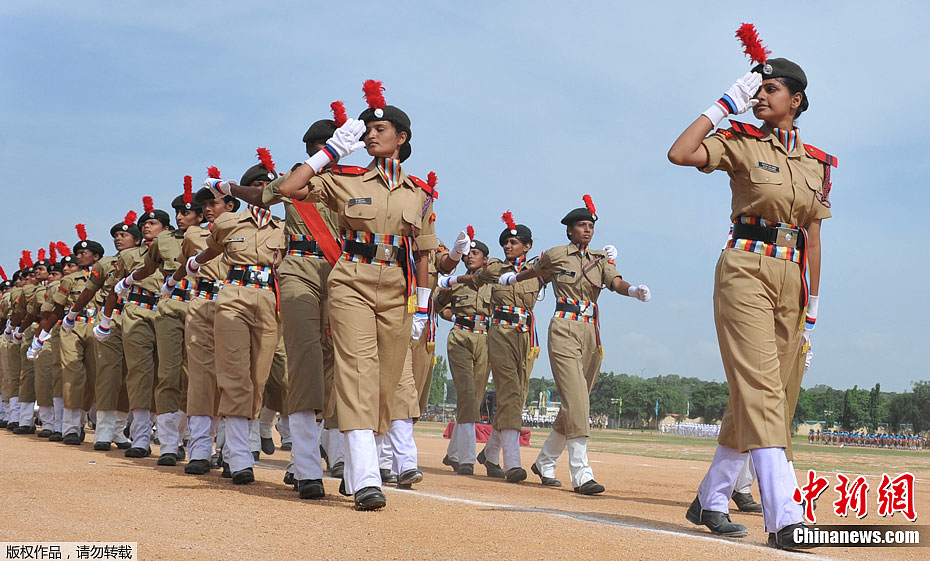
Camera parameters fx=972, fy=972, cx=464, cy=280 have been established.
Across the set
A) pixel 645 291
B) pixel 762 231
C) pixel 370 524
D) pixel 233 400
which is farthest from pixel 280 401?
pixel 762 231

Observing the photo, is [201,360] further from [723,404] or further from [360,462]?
[723,404]

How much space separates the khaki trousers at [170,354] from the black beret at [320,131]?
11.0 ft

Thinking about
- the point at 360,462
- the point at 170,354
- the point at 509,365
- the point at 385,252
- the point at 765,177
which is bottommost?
the point at 360,462

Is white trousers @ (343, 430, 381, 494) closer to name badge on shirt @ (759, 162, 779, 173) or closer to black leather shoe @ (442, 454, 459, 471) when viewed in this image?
name badge on shirt @ (759, 162, 779, 173)

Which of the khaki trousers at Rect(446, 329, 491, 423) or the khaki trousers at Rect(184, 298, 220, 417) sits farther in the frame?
the khaki trousers at Rect(446, 329, 491, 423)

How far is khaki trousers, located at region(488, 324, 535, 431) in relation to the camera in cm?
1138

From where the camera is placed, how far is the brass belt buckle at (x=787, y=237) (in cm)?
575

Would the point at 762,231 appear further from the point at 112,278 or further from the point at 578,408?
the point at 112,278

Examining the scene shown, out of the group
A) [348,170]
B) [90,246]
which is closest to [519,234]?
[348,170]

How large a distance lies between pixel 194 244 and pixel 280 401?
2.91 metres

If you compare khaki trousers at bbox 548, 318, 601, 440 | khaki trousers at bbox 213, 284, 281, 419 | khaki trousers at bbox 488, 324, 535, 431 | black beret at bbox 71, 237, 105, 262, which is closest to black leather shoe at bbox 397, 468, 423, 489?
khaki trousers at bbox 213, 284, 281, 419

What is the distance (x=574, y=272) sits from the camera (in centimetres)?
990

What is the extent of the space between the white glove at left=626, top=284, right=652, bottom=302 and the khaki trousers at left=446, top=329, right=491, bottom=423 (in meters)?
3.28

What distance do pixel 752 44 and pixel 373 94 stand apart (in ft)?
8.42
